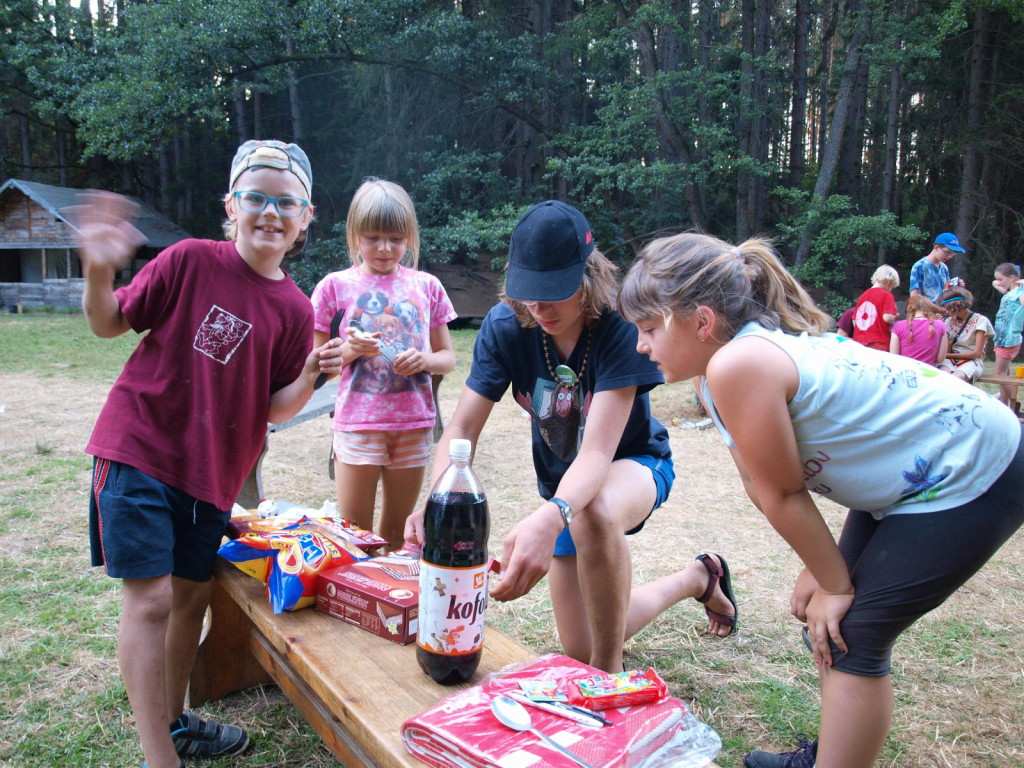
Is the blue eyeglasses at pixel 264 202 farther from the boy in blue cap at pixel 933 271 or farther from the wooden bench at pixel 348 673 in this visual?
the boy in blue cap at pixel 933 271

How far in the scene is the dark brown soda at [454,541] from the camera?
1493 millimetres

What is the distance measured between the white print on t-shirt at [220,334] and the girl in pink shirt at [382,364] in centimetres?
90

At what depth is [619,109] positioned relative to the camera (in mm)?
16859

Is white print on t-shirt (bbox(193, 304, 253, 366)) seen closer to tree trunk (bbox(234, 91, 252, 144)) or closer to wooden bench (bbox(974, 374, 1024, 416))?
wooden bench (bbox(974, 374, 1024, 416))

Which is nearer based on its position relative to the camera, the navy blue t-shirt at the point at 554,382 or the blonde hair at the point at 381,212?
the navy blue t-shirt at the point at 554,382

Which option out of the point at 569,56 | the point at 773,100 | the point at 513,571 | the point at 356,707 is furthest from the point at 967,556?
the point at 569,56

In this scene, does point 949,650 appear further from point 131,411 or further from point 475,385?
point 131,411

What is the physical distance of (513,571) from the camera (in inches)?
67.1

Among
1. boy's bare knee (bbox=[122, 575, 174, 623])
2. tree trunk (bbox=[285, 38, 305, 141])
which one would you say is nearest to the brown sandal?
boy's bare knee (bbox=[122, 575, 174, 623])

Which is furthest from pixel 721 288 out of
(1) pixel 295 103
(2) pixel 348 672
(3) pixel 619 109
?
(1) pixel 295 103

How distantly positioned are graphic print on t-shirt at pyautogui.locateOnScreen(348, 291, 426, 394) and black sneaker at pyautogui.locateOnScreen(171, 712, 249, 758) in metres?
1.43

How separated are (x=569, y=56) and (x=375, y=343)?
60.5ft

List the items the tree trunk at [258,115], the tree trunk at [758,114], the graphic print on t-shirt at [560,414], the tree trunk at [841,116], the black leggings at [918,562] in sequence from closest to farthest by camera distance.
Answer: the black leggings at [918,562] → the graphic print on t-shirt at [560,414] → the tree trunk at [841,116] → the tree trunk at [758,114] → the tree trunk at [258,115]

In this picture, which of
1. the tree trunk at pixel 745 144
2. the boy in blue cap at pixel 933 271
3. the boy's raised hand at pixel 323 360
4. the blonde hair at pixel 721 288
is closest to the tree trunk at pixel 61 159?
the tree trunk at pixel 745 144
